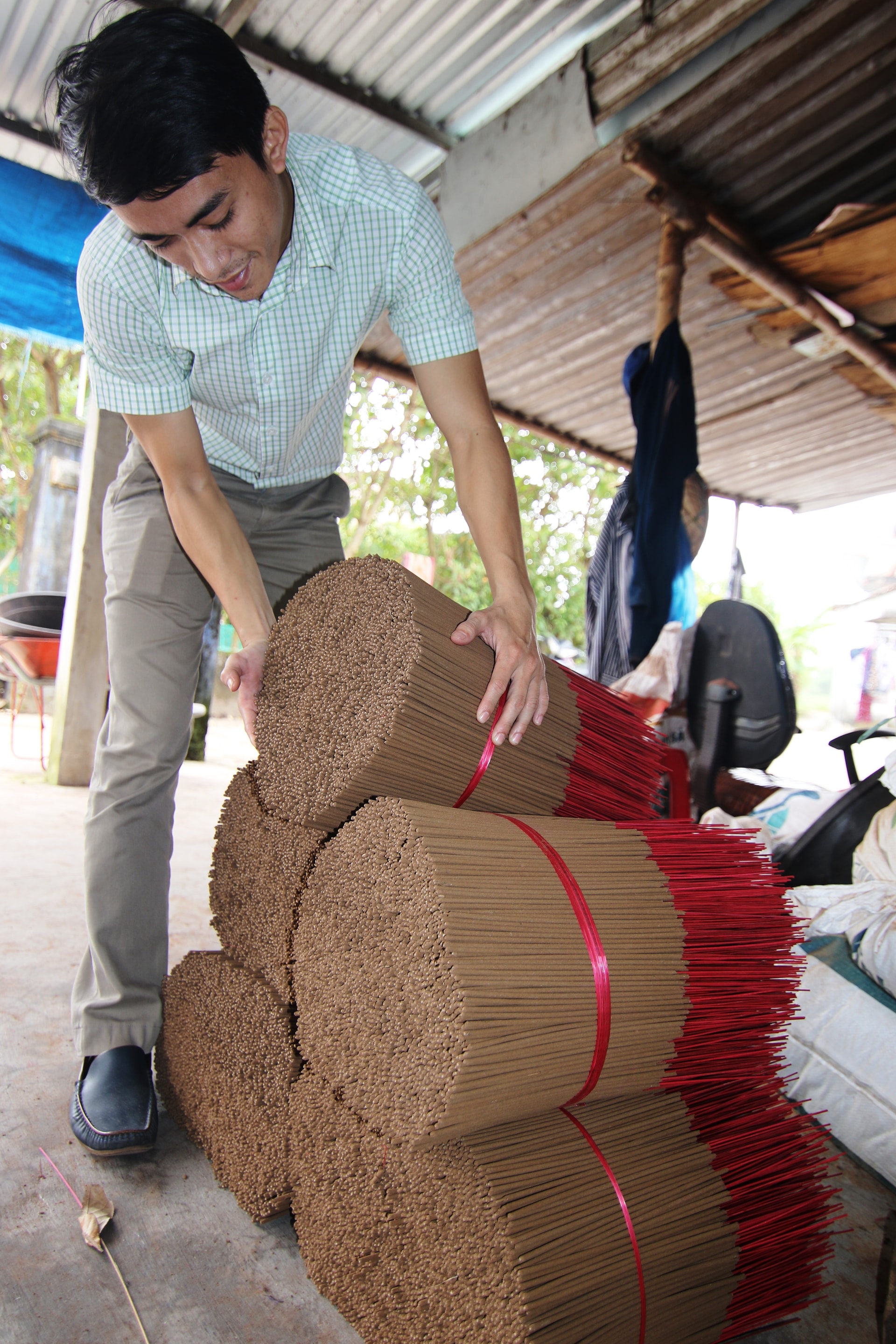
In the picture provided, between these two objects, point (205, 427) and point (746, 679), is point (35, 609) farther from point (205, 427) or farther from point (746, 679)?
point (746, 679)

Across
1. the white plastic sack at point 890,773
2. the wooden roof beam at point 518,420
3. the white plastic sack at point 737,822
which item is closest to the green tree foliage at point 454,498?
the wooden roof beam at point 518,420

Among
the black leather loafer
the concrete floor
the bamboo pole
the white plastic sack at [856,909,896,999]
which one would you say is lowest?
the concrete floor

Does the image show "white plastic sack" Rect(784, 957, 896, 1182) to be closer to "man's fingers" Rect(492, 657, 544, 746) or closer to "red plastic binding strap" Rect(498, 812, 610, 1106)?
"red plastic binding strap" Rect(498, 812, 610, 1106)

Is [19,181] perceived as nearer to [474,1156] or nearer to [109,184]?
[109,184]

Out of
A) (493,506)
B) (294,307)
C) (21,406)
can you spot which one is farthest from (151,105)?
(21,406)

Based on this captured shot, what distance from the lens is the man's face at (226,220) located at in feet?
3.43

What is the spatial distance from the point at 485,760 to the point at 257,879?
0.39 meters

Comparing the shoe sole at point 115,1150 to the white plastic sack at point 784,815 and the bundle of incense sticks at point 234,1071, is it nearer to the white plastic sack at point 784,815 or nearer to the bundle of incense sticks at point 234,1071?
the bundle of incense sticks at point 234,1071

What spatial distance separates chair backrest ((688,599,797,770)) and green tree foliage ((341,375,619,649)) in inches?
227

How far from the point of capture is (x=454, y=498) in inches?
381

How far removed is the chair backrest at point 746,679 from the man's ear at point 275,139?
1856 mm

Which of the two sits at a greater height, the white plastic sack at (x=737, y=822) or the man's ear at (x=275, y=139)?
the man's ear at (x=275, y=139)

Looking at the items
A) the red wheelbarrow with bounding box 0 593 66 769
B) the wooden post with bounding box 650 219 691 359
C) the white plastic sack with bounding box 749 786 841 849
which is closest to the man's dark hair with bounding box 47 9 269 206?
the white plastic sack with bounding box 749 786 841 849

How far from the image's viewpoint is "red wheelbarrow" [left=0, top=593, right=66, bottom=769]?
173 inches
